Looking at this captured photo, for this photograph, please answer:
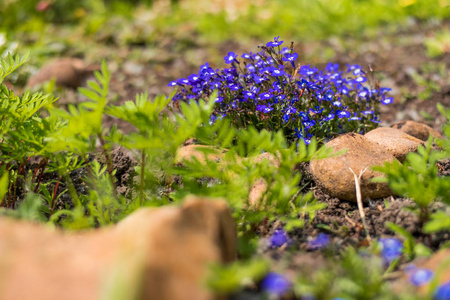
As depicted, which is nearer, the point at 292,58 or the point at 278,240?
the point at 278,240

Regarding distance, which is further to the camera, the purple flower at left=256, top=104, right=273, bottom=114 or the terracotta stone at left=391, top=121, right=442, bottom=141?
the terracotta stone at left=391, top=121, right=442, bottom=141

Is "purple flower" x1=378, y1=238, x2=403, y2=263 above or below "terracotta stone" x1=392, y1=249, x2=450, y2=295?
above

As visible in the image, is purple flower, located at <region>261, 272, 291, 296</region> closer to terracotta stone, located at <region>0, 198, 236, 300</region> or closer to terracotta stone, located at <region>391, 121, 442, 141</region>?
terracotta stone, located at <region>0, 198, 236, 300</region>

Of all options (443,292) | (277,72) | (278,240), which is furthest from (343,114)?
(443,292)

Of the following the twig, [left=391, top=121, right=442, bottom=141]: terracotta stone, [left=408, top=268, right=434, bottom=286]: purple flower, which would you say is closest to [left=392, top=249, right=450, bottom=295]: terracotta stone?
[left=408, top=268, right=434, bottom=286]: purple flower

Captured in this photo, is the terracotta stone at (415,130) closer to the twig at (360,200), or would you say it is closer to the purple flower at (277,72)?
the twig at (360,200)

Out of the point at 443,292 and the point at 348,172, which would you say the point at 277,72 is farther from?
the point at 443,292
